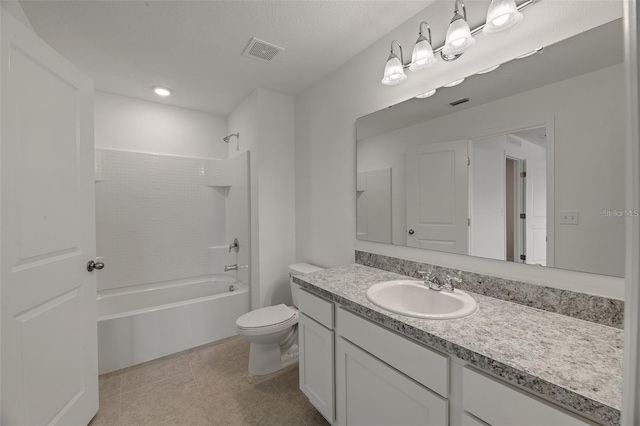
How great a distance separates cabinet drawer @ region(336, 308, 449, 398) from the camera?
849 millimetres

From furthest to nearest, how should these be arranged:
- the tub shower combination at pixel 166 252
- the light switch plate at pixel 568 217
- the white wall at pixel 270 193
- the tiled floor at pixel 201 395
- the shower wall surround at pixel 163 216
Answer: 1. the shower wall surround at pixel 163 216
2. the white wall at pixel 270 193
3. the tub shower combination at pixel 166 252
4. the tiled floor at pixel 201 395
5. the light switch plate at pixel 568 217

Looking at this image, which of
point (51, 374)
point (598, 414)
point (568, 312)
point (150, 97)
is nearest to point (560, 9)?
point (568, 312)

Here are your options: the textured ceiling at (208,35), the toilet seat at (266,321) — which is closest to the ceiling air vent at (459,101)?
the textured ceiling at (208,35)

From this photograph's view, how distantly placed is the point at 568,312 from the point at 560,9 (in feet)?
3.94

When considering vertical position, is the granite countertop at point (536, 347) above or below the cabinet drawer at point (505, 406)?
above

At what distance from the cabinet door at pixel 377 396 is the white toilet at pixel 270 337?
2.30ft

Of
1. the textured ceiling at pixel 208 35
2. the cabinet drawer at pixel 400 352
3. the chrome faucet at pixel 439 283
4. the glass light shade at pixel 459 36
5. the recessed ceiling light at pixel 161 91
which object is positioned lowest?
the cabinet drawer at pixel 400 352

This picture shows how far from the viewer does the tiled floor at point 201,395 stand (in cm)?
156

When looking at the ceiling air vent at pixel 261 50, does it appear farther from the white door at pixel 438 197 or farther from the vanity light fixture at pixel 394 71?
the white door at pixel 438 197

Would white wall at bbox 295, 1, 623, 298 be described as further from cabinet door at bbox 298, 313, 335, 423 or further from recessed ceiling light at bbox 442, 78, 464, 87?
cabinet door at bbox 298, 313, 335, 423

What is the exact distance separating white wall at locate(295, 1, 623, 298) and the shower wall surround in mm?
731

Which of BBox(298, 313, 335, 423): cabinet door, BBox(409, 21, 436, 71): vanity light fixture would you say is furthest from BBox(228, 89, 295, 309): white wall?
BBox(409, 21, 436, 71): vanity light fixture

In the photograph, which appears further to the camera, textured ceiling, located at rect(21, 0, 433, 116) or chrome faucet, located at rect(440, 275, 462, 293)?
textured ceiling, located at rect(21, 0, 433, 116)

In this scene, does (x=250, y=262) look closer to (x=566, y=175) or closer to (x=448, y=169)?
(x=448, y=169)
